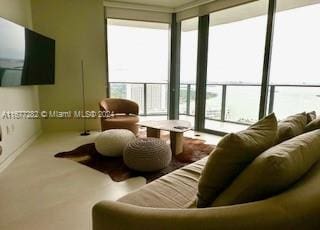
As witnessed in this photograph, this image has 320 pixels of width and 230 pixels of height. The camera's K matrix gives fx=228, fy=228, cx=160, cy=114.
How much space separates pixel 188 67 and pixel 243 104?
1380 millimetres

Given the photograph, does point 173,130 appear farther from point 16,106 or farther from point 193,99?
point 16,106

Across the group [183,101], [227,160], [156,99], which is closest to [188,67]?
[183,101]

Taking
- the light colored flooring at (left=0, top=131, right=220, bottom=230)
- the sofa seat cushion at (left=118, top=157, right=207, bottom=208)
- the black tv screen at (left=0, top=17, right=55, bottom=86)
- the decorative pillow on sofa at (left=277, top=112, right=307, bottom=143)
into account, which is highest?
the black tv screen at (left=0, top=17, right=55, bottom=86)

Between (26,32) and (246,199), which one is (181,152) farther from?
(26,32)

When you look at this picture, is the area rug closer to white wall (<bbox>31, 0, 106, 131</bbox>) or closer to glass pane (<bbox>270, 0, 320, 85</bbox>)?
white wall (<bbox>31, 0, 106, 131</bbox>)

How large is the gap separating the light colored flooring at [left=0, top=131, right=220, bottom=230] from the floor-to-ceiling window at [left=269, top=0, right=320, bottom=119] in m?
2.65

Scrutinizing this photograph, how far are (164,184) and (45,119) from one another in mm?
3653

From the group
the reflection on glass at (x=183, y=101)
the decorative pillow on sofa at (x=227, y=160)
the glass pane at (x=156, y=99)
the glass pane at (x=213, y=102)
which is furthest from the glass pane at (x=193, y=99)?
the decorative pillow on sofa at (x=227, y=160)

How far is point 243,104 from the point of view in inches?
163

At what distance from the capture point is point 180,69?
195 inches

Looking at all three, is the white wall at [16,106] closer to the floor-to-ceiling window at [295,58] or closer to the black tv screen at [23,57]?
the black tv screen at [23,57]

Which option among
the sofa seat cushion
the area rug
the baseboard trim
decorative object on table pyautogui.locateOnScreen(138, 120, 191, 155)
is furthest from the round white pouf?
the sofa seat cushion

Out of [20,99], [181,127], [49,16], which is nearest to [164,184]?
[181,127]

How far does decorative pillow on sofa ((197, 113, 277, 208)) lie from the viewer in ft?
2.98
